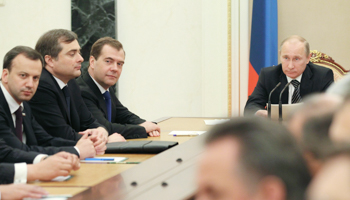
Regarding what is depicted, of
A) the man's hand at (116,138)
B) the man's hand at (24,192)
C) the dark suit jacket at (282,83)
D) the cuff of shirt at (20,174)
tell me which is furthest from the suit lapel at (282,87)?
the man's hand at (24,192)

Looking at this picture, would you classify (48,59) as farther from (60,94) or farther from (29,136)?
(29,136)

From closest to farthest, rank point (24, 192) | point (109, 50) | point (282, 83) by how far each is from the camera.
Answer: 1. point (24, 192)
2. point (109, 50)
3. point (282, 83)

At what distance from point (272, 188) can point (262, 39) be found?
19.0 feet

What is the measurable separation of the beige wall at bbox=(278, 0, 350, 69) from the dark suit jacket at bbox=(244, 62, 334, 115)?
1552 mm

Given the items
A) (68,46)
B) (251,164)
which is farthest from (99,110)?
(251,164)

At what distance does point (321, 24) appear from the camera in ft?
20.6

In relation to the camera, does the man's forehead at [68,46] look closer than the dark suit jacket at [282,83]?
Yes

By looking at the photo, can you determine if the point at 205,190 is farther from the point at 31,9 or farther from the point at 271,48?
the point at 31,9

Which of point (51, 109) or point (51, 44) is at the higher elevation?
point (51, 44)

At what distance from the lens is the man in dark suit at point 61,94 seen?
3316 millimetres

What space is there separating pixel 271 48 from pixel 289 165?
18.9 feet

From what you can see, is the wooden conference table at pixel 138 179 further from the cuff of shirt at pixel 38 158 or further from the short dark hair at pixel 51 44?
the short dark hair at pixel 51 44

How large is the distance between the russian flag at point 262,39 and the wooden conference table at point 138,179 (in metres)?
3.77

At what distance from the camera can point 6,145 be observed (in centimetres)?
239
